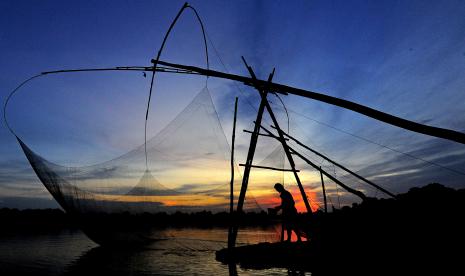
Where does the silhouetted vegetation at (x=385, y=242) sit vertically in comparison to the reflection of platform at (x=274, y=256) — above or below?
above

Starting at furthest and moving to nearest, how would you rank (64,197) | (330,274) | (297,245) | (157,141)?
(64,197) → (157,141) → (297,245) → (330,274)

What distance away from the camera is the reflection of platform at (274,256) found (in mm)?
7943

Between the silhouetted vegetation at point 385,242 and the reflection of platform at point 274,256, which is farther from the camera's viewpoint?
the reflection of platform at point 274,256

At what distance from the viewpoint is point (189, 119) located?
9.08m

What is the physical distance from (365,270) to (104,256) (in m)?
9.60

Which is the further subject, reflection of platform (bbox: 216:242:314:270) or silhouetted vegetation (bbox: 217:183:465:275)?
reflection of platform (bbox: 216:242:314:270)

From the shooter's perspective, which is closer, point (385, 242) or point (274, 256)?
point (385, 242)

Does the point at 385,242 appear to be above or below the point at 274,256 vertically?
above

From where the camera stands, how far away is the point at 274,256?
849 centimetres

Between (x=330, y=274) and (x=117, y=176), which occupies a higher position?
(x=117, y=176)

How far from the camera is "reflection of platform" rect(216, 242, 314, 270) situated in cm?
794

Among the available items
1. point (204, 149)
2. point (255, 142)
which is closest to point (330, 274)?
point (255, 142)

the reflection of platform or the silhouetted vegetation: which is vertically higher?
the silhouetted vegetation

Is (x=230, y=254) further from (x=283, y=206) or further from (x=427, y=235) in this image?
(x=427, y=235)
